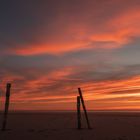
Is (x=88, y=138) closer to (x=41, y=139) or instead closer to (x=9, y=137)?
(x=41, y=139)

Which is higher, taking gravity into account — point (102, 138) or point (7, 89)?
point (7, 89)

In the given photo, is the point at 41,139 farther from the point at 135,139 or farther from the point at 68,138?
the point at 135,139

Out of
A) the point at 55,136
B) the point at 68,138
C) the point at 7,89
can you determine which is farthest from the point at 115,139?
the point at 7,89

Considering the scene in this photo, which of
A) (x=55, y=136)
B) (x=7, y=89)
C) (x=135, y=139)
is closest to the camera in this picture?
(x=135, y=139)

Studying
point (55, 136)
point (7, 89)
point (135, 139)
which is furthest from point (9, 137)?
point (135, 139)

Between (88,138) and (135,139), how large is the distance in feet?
10.2

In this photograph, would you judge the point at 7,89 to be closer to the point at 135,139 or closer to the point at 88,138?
the point at 88,138

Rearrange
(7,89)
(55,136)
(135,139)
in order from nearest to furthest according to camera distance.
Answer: (135,139), (55,136), (7,89)

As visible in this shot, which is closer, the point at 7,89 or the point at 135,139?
the point at 135,139

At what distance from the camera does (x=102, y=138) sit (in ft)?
53.6

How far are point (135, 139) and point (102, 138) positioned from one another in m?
2.18

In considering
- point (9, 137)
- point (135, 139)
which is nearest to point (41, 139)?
point (9, 137)

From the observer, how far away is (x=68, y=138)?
16250mm

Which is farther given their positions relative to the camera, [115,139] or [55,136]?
[55,136]
